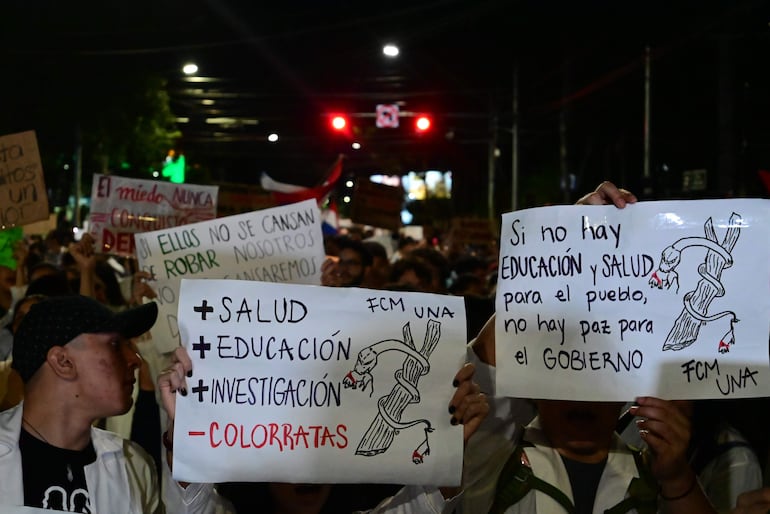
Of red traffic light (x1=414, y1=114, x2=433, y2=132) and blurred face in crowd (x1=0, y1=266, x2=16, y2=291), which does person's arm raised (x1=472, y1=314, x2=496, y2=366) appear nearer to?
blurred face in crowd (x1=0, y1=266, x2=16, y2=291)

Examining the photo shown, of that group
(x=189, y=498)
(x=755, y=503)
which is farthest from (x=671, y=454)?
(x=189, y=498)

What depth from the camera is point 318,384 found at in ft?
10.5

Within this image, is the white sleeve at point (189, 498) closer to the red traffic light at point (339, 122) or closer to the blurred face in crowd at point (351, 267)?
the blurred face in crowd at point (351, 267)

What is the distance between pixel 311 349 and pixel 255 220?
2.35 metres

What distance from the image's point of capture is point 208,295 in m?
3.12

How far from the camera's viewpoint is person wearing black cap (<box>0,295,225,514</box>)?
320 cm

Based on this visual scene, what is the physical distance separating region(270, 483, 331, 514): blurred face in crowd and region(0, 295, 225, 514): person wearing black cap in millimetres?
299

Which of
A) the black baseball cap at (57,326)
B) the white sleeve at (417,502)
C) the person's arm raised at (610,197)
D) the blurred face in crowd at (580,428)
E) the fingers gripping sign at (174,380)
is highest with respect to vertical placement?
the person's arm raised at (610,197)

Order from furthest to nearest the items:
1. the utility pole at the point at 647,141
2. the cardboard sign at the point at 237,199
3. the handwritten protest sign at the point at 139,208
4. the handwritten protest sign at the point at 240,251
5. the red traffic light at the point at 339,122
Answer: the red traffic light at the point at 339,122 < the utility pole at the point at 647,141 < the cardboard sign at the point at 237,199 < the handwritten protest sign at the point at 139,208 < the handwritten protest sign at the point at 240,251

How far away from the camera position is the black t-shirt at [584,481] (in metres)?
3.27

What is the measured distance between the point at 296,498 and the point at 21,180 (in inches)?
135

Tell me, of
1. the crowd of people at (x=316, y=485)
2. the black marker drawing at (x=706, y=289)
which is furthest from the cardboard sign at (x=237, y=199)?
the black marker drawing at (x=706, y=289)

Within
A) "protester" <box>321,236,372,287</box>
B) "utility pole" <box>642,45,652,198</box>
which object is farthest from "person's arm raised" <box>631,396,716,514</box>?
"utility pole" <box>642,45,652,198</box>

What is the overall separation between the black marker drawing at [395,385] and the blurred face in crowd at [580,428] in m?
0.43
